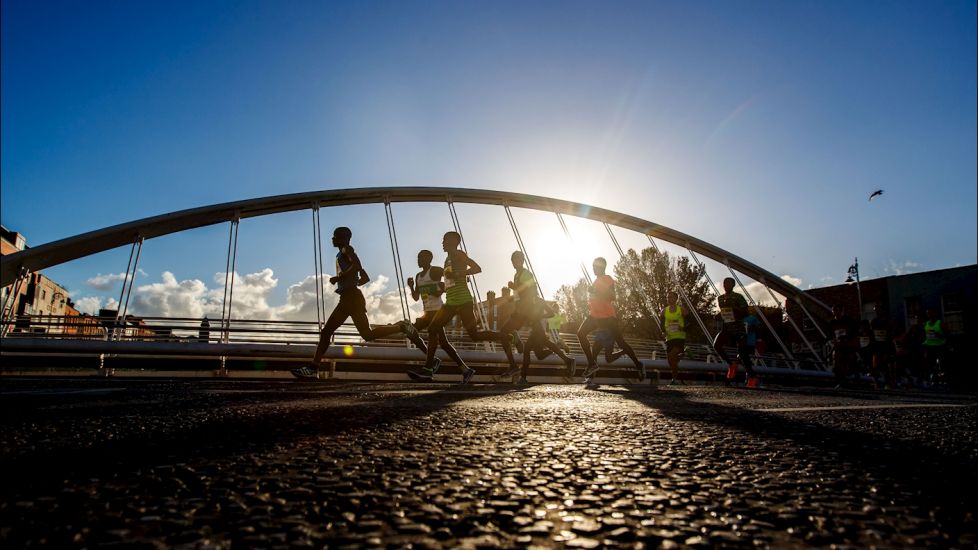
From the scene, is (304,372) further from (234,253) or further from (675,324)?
(234,253)

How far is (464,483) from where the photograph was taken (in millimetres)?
1045

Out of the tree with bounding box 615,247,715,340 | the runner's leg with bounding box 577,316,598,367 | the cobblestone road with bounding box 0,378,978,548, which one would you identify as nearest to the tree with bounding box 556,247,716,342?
the tree with bounding box 615,247,715,340

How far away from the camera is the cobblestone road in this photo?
75cm

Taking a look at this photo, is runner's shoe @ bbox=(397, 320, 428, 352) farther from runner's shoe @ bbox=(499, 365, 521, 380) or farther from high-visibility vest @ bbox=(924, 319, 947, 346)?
high-visibility vest @ bbox=(924, 319, 947, 346)

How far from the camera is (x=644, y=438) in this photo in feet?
5.79

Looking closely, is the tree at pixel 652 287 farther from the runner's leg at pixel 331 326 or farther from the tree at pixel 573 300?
the runner's leg at pixel 331 326

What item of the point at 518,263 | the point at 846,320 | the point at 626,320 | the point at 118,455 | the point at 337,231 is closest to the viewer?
the point at 118,455

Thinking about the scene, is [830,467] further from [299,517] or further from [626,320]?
[626,320]

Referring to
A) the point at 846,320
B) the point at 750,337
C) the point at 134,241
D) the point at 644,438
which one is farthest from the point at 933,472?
the point at 134,241

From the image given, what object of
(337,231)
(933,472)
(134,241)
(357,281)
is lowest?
(933,472)

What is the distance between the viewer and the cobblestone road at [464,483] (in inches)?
29.6

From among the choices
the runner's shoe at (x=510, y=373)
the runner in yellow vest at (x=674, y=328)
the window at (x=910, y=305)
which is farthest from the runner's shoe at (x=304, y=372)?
the window at (x=910, y=305)

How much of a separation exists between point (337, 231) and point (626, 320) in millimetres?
35666

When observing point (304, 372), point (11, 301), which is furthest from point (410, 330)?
point (11, 301)
